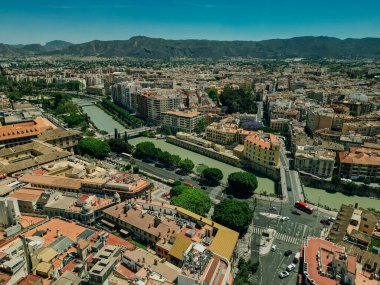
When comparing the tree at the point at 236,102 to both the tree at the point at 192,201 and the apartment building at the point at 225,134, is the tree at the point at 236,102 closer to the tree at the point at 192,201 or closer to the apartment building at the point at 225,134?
the apartment building at the point at 225,134

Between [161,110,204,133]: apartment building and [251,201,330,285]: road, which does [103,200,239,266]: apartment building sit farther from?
[161,110,204,133]: apartment building

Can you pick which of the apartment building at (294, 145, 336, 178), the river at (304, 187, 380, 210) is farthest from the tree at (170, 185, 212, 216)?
the apartment building at (294, 145, 336, 178)

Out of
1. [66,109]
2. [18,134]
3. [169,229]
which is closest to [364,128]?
[169,229]

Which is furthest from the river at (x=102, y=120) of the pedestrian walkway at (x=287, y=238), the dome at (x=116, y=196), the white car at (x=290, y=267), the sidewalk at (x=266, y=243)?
the white car at (x=290, y=267)

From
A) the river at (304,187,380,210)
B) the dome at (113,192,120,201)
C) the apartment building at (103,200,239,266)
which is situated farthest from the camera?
the river at (304,187,380,210)

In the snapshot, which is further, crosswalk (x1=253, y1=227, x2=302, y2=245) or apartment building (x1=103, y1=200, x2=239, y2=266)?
crosswalk (x1=253, y1=227, x2=302, y2=245)

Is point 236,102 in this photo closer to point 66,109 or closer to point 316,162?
point 316,162
